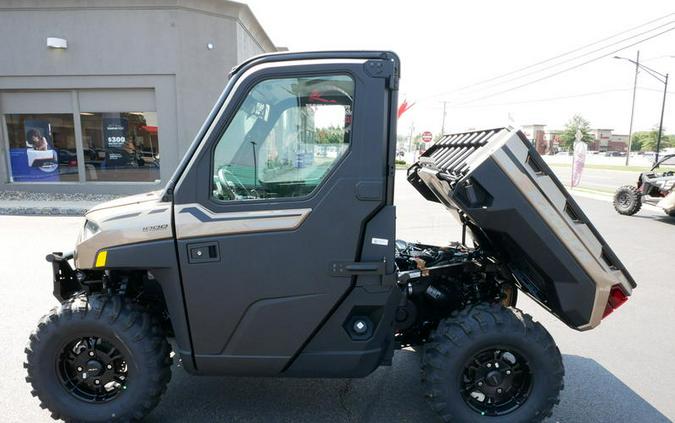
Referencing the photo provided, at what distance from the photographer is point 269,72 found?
243 cm

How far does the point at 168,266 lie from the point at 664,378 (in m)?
4.19

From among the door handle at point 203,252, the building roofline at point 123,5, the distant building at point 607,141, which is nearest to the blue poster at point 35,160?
the building roofline at point 123,5

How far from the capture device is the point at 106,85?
13.0 m

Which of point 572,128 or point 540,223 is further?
point 572,128

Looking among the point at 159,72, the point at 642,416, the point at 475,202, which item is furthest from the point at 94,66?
the point at 642,416

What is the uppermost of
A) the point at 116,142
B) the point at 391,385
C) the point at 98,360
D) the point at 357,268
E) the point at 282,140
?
the point at 116,142

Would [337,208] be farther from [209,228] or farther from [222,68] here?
[222,68]

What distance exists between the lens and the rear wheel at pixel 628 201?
11.2 meters

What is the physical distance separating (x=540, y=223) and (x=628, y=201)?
11.4 m

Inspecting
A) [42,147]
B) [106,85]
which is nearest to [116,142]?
[106,85]

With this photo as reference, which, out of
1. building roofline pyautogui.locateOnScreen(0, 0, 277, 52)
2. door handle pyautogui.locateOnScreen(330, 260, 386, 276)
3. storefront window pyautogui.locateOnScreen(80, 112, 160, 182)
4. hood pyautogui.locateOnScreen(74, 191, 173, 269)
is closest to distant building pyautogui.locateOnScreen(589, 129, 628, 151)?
building roofline pyautogui.locateOnScreen(0, 0, 277, 52)

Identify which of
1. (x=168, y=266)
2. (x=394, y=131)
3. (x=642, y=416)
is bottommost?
(x=642, y=416)

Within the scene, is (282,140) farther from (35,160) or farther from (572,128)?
(572,128)

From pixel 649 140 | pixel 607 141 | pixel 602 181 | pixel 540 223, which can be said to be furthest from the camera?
pixel 607 141
